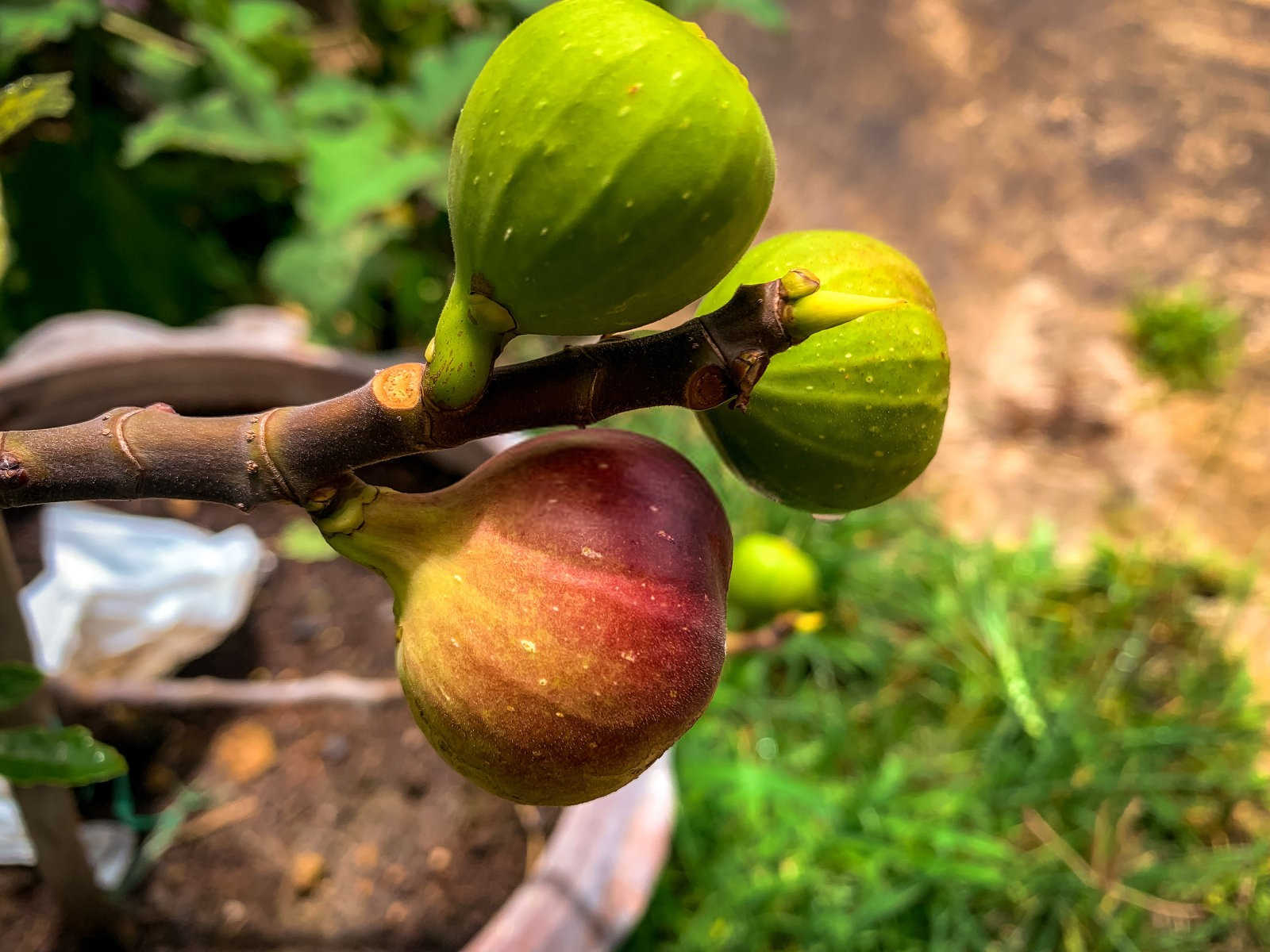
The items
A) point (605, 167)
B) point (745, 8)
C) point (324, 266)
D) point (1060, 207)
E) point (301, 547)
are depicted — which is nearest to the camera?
point (605, 167)

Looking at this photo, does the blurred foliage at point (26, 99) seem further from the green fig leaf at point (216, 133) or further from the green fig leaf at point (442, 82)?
the green fig leaf at point (442, 82)

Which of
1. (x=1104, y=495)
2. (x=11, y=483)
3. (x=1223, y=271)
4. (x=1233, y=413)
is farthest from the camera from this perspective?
(x=1223, y=271)

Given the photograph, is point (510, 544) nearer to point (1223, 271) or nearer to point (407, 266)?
point (407, 266)

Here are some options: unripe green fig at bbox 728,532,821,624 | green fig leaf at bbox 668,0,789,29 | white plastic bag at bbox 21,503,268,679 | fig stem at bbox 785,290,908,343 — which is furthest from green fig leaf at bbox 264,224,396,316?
fig stem at bbox 785,290,908,343

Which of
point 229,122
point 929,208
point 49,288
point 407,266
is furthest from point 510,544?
point 929,208

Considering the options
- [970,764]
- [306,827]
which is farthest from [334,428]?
[970,764]

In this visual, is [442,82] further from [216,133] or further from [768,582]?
[768,582]
